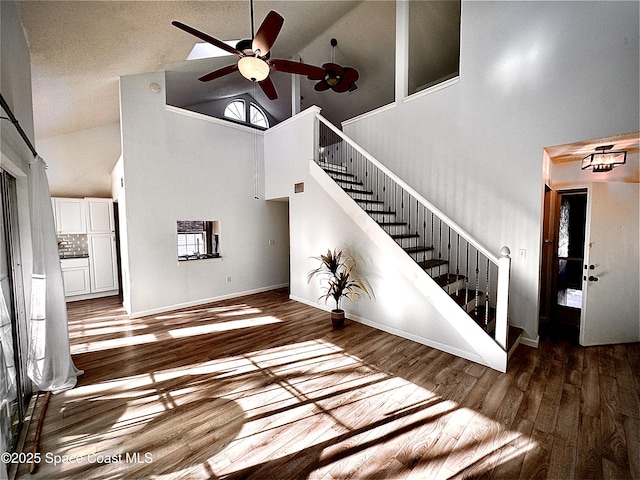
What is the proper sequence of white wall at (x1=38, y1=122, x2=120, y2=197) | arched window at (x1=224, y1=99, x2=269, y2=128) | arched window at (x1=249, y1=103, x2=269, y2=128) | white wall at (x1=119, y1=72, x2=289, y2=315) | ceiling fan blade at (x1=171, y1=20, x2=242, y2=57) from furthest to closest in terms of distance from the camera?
arched window at (x1=249, y1=103, x2=269, y2=128) < arched window at (x1=224, y1=99, x2=269, y2=128) < white wall at (x1=38, y1=122, x2=120, y2=197) < white wall at (x1=119, y1=72, x2=289, y2=315) < ceiling fan blade at (x1=171, y1=20, x2=242, y2=57)

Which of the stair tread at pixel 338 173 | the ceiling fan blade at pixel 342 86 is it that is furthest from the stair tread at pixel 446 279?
the ceiling fan blade at pixel 342 86

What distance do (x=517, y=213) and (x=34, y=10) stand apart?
17.0 feet

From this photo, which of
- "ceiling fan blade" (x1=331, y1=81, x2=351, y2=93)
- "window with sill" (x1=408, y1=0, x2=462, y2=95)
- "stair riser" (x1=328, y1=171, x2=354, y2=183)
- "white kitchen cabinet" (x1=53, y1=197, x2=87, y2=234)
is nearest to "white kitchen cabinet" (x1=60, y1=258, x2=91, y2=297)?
"white kitchen cabinet" (x1=53, y1=197, x2=87, y2=234)

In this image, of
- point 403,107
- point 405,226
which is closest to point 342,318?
point 405,226

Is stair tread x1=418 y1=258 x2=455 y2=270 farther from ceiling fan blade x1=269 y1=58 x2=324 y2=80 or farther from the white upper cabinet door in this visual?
the white upper cabinet door

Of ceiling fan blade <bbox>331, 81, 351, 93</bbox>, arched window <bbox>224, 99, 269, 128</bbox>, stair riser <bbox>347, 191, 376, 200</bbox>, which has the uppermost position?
arched window <bbox>224, 99, 269, 128</bbox>

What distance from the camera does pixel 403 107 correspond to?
178 inches

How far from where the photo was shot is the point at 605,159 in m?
2.99

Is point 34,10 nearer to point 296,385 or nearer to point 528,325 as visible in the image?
point 296,385

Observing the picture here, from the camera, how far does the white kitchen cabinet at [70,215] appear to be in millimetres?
5422

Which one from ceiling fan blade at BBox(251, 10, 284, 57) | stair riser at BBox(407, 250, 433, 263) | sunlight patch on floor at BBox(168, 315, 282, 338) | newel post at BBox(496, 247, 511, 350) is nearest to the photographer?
ceiling fan blade at BBox(251, 10, 284, 57)

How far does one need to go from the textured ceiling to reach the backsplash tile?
212 centimetres

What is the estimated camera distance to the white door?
3203 mm

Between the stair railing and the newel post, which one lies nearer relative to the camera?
the newel post
